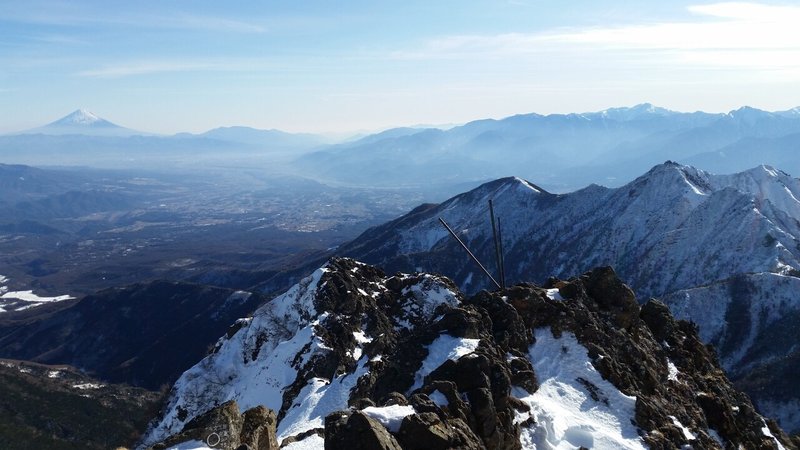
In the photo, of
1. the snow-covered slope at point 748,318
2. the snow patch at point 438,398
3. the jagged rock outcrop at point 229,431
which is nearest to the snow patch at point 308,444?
the jagged rock outcrop at point 229,431

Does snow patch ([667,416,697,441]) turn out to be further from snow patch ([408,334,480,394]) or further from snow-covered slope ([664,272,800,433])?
snow-covered slope ([664,272,800,433])

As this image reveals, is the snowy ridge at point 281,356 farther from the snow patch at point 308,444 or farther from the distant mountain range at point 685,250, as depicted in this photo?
the distant mountain range at point 685,250

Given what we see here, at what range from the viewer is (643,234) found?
489ft

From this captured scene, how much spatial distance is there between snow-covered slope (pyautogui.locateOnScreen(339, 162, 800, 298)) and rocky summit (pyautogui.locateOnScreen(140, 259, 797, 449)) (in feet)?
298

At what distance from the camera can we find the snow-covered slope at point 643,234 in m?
129

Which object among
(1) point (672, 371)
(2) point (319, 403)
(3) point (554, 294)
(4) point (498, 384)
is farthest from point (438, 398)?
(1) point (672, 371)

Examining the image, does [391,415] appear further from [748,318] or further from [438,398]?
[748,318]

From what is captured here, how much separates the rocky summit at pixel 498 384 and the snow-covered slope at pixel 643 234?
9097 cm

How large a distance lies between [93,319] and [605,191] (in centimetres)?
17667

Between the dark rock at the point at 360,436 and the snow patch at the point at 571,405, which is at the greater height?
the dark rock at the point at 360,436

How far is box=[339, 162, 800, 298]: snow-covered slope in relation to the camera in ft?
424

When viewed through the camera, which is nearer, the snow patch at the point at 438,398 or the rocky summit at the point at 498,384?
the rocky summit at the point at 498,384

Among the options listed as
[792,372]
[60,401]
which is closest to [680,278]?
[792,372]

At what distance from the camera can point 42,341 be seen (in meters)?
188
